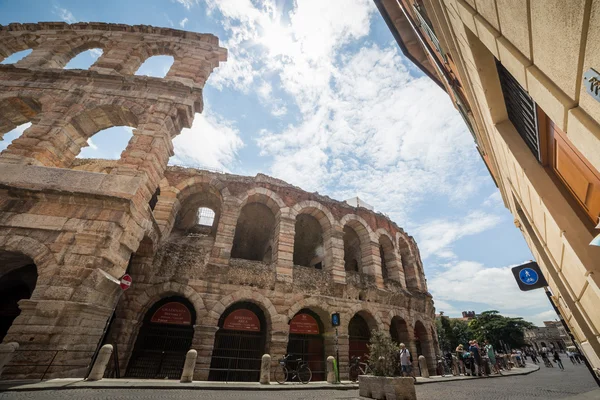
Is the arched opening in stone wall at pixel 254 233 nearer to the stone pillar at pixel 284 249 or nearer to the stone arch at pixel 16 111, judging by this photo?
the stone pillar at pixel 284 249

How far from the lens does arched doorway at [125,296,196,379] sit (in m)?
9.07

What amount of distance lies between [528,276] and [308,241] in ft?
38.7

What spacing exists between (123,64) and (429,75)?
12784 millimetres

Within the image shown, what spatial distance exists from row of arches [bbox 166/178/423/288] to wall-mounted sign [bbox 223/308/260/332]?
2561 mm

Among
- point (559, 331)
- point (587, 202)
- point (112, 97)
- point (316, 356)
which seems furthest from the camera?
point (559, 331)

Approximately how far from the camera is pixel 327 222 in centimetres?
1369

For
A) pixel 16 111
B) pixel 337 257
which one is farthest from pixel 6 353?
pixel 337 257

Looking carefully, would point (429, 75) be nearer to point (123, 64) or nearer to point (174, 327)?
point (123, 64)

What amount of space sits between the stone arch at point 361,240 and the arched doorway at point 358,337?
2.64 meters

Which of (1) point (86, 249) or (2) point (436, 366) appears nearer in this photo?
(1) point (86, 249)

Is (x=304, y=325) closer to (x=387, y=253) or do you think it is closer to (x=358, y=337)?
(x=358, y=337)

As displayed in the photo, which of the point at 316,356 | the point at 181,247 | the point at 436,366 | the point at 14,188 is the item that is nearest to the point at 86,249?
the point at 14,188

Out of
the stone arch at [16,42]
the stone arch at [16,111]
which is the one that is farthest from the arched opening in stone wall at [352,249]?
the stone arch at [16,42]

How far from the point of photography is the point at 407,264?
16672 mm
